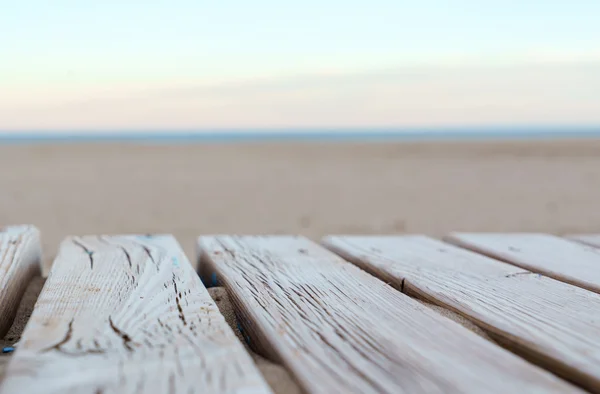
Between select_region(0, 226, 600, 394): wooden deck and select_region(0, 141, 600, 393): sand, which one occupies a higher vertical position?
select_region(0, 226, 600, 394): wooden deck

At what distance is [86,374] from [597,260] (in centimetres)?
149

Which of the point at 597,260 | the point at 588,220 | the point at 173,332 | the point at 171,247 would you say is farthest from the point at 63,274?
the point at 588,220

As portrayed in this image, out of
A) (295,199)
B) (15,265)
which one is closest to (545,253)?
(15,265)

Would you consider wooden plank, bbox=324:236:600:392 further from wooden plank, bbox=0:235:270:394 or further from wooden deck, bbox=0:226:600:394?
wooden plank, bbox=0:235:270:394

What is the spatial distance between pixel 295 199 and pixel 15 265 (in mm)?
8275

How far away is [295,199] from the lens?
384 inches

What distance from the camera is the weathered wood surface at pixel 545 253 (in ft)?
5.16

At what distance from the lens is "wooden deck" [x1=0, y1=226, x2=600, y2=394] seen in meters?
0.83

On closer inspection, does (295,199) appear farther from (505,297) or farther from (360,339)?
(360,339)

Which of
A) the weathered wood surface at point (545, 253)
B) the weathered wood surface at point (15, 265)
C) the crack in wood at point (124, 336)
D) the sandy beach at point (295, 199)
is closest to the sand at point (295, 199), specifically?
the sandy beach at point (295, 199)

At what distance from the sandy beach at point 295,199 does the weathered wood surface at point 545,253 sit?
3765mm

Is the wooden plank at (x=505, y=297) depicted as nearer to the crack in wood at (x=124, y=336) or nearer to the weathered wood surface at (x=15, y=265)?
the crack in wood at (x=124, y=336)

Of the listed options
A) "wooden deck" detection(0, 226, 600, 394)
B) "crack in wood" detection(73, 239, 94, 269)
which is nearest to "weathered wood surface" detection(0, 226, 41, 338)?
"wooden deck" detection(0, 226, 600, 394)

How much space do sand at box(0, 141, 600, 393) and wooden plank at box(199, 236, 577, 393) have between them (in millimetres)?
3908
